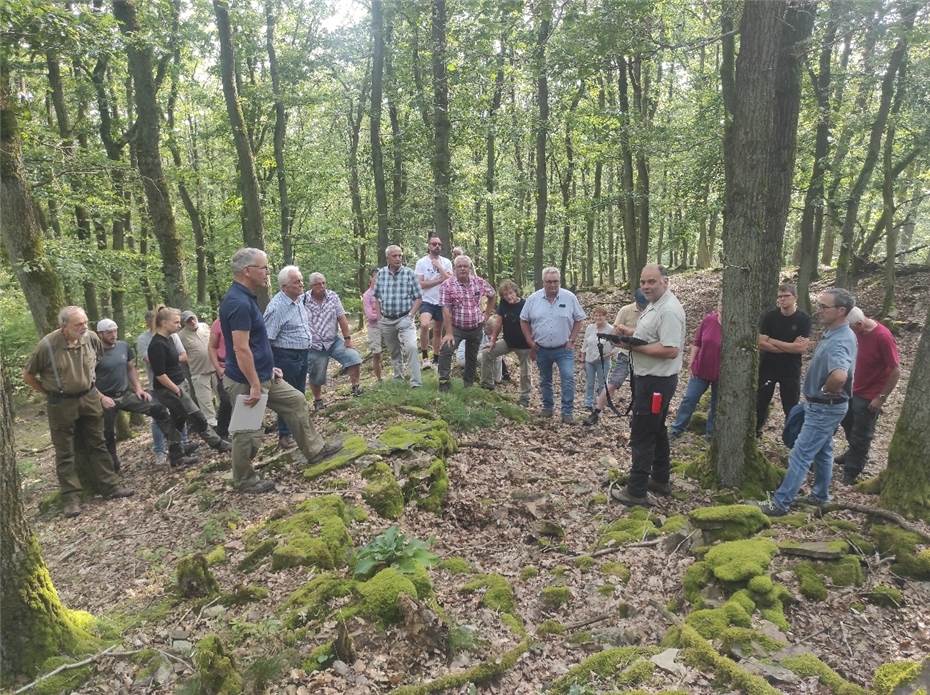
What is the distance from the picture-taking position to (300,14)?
19703 mm

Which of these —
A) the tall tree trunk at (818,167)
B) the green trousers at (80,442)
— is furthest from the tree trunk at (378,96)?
the tall tree trunk at (818,167)

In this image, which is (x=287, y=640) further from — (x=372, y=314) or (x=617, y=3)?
(x=617, y=3)

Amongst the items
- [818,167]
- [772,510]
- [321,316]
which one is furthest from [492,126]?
[772,510]

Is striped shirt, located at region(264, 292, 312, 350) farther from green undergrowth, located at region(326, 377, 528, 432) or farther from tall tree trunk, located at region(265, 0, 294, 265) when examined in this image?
tall tree trunk, located at region(265, 0, 294, 265)

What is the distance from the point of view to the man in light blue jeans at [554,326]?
8.95 m

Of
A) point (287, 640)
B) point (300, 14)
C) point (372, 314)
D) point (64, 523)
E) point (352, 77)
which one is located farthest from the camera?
point (352, 77)

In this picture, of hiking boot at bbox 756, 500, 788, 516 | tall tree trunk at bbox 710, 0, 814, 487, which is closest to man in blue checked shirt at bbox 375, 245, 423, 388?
tall tree trunk at bbox 710, 0, 814, 487

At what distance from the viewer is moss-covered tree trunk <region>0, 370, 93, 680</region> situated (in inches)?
131

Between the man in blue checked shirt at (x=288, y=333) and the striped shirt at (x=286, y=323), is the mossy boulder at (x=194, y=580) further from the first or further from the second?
the striped shirt at (x=286, y=323)

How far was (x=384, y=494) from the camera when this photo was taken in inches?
225

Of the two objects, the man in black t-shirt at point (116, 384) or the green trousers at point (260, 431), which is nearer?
the green trousers at point (260, 431)

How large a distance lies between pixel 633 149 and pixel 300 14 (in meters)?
13.5

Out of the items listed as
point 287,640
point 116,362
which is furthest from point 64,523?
point 287,640

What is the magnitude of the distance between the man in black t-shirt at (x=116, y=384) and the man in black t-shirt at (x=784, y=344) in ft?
28.1
